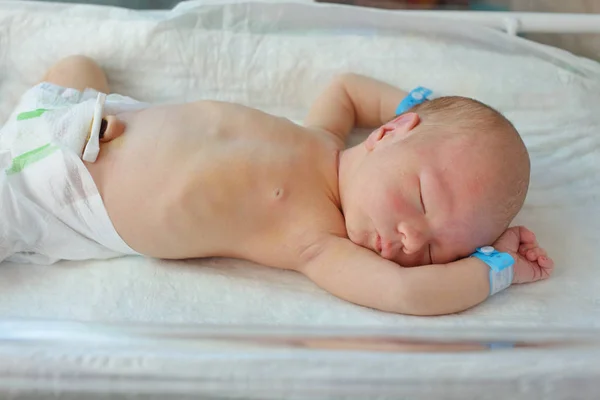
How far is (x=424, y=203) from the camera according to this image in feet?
2.93

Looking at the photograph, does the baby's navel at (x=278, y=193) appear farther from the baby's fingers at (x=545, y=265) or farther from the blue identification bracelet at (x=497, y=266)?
the baby's fingers at (x=545, y=265)

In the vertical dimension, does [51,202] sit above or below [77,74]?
below

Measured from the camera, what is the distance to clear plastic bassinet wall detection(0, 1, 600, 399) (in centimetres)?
64

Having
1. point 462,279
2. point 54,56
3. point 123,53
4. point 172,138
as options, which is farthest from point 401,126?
point 54,56

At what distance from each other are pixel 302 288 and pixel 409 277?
18 cm

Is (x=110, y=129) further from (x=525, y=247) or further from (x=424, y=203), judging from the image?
(x=525, y=247)

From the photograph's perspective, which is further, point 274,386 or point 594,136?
point 594,136

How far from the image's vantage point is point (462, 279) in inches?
35.0

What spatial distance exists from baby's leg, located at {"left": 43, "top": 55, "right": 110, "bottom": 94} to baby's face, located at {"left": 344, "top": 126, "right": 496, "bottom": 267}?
579 mm

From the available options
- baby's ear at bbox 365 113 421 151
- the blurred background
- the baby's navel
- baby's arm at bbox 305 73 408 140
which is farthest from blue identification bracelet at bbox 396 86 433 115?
the blurred background

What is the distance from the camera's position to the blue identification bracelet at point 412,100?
1144mm

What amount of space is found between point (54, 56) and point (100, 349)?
815mm

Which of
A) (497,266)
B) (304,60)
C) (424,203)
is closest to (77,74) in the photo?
(304,60)

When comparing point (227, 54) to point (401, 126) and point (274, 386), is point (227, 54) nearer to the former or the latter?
point (401, 126)
